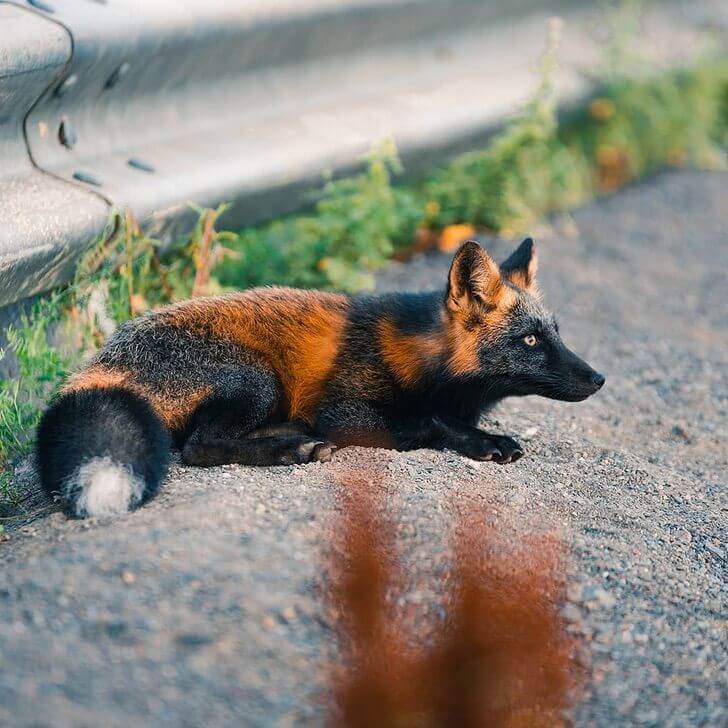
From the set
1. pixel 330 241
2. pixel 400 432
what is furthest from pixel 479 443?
pixel 330 241

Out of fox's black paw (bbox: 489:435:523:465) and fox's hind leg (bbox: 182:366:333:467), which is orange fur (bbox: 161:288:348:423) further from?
fox's black paw (bbox: 489:435:523:465)

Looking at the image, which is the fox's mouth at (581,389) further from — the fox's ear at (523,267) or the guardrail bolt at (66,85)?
the guardrail bolt at (66,85)

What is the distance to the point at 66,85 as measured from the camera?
425 cm

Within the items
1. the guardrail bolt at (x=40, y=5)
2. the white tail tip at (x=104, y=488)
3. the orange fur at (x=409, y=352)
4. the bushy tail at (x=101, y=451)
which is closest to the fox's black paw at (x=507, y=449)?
the orange fur at (x=409, y=352)

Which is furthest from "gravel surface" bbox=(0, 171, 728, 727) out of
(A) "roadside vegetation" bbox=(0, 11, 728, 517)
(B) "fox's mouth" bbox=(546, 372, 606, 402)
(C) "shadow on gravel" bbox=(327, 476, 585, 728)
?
(A) "roadside vegetation" bbox=(0, 11, 728, 517)

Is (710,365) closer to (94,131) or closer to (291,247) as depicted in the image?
(291,247)

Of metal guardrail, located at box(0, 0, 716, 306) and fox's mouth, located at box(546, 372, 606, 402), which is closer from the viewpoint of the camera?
metal guardrail, located at box(0, 0, 716, 306)

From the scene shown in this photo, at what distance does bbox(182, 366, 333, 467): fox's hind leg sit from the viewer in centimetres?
384

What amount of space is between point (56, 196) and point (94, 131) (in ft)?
1.77

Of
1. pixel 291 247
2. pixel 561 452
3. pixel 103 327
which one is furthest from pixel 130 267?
pixel 561 452

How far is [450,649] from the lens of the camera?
2.61 metres

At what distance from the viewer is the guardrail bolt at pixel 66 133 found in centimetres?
440

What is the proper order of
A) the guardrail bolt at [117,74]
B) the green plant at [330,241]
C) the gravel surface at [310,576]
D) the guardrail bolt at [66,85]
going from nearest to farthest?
the gravel surface at [310,576] < the guardrail bolt at [66,85] < the guardrail bolt at [117,74] < the green plant at [330,241]

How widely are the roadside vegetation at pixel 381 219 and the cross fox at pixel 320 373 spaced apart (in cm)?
43
